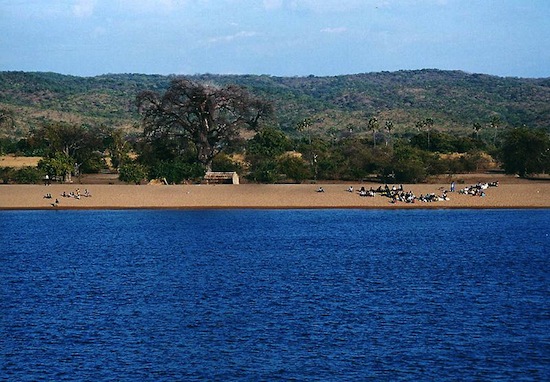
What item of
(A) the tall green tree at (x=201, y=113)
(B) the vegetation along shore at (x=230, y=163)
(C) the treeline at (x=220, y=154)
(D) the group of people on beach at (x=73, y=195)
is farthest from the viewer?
(A) the tall green tree at (x=201, y=113)

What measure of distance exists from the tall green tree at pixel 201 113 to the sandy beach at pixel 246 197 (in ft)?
32.1

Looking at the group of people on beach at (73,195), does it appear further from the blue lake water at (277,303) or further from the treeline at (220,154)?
the blue lake water at (277,303)

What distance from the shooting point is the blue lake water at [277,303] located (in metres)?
21.9

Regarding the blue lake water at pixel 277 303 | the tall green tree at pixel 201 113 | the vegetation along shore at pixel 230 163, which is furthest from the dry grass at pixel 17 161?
the blue lake water at pixel 277 303

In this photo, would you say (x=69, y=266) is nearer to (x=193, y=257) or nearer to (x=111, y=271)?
(x=111, y=271)

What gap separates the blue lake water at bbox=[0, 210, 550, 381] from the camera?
21859 mm

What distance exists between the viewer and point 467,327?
83.5 feet

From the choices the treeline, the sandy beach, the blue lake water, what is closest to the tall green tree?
the treeline

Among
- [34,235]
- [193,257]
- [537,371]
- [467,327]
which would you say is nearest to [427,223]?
[193,257]

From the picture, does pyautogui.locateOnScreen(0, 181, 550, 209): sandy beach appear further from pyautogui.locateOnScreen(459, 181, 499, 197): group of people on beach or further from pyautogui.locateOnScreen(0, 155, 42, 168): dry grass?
pyautogui.locateOnScreen(0, 155, 42, 168): dry grass

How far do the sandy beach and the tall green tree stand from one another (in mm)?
9778

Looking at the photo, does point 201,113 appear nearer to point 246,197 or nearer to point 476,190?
point 246,197

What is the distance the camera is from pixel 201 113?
78.9m

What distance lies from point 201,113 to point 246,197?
14554 mm
